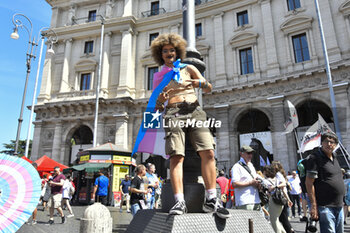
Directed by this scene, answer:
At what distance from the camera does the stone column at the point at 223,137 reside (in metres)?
18.2

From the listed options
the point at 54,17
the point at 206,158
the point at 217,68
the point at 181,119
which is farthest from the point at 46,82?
the point at 206,158

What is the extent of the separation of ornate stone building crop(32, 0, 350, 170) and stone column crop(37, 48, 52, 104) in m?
0.10

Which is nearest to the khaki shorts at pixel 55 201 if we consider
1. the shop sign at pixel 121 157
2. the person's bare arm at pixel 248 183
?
the person's bare arm at pixel 248 183

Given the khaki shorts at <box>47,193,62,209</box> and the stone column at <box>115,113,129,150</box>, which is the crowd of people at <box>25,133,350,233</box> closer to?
the khaki shorts at <box>47,193,62,209</box>

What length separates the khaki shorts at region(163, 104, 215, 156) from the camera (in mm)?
2684

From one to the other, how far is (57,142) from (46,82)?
241 inches

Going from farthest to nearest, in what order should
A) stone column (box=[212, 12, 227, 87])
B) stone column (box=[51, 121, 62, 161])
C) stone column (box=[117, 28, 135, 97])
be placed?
1. stone column (box=[51, 121, 62, 161])
2. stone column (box=[117, 28, 135, 97])
3. stone column (box=[212, 12, 227, 87])

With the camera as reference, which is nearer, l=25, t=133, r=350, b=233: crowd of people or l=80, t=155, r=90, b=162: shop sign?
l=25, t=133, r=350, b=233: crowd of people

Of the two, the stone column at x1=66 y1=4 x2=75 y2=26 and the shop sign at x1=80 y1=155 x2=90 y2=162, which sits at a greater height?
the stone column at x1=66 y1=4 x2=75 y2=26

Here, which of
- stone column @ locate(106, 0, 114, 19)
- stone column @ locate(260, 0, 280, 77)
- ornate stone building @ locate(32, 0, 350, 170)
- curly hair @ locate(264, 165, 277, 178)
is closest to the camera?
curly hair @ locate(264, 165, 277, 178)

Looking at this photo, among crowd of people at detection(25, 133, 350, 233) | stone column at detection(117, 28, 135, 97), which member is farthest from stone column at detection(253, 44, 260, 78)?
crowd of people at detection(25, 133, 350, 233)

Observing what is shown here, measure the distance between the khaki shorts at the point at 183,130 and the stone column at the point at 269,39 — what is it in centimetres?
1689

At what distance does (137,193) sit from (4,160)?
360 centimetres

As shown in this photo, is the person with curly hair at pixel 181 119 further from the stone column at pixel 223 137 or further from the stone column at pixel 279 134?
the stone column at pixel 223 137
